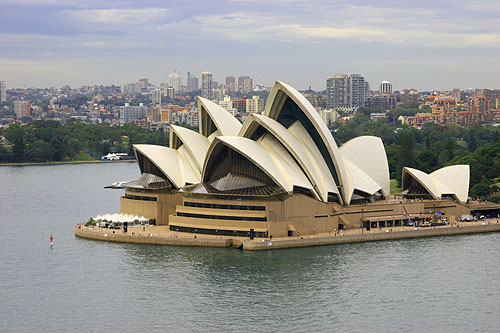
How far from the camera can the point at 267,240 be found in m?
49.9

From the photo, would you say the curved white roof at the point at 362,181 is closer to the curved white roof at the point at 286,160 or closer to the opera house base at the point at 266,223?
the opera house base at the point at 266,223

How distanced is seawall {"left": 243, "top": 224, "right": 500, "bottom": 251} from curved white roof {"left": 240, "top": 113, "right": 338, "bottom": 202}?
3305 mm

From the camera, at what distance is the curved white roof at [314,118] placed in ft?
176

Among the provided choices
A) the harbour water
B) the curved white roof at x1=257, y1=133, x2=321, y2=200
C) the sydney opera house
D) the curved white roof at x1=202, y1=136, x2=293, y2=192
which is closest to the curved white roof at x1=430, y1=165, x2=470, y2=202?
the sydney opera house

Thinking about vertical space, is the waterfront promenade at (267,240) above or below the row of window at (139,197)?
below

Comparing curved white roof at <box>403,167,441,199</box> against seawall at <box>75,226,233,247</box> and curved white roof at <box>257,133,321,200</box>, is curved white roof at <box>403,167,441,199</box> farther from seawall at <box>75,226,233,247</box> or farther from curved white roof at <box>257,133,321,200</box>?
seawall at <box>75,226,233,247</box>

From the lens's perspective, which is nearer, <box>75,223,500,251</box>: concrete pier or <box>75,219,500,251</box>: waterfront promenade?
<box>75,223,500,251</box>: concrete pier

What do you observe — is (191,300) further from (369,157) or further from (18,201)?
(18,201)

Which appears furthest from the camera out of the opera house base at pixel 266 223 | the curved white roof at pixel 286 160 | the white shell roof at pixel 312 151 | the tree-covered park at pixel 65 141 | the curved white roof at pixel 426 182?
the tree-covered park at pixel 65 141

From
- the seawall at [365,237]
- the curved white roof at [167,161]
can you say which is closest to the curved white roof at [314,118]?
the seawall at [365,237]

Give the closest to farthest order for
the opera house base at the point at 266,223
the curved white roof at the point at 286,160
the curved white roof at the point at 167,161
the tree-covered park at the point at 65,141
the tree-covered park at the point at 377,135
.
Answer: the opera house base at the point at 266,223 < the curved white roof at the point at 286,160 < the curved white roof at the point at 167,161 < the tree-covered park at the point at 377,135 < the tree-covered park at the point at 65,141

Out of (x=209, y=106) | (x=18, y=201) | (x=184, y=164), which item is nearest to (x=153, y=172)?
(x=184, y=164)

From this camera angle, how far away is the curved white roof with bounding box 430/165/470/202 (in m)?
61.2

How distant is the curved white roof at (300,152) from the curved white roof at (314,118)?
86cm
